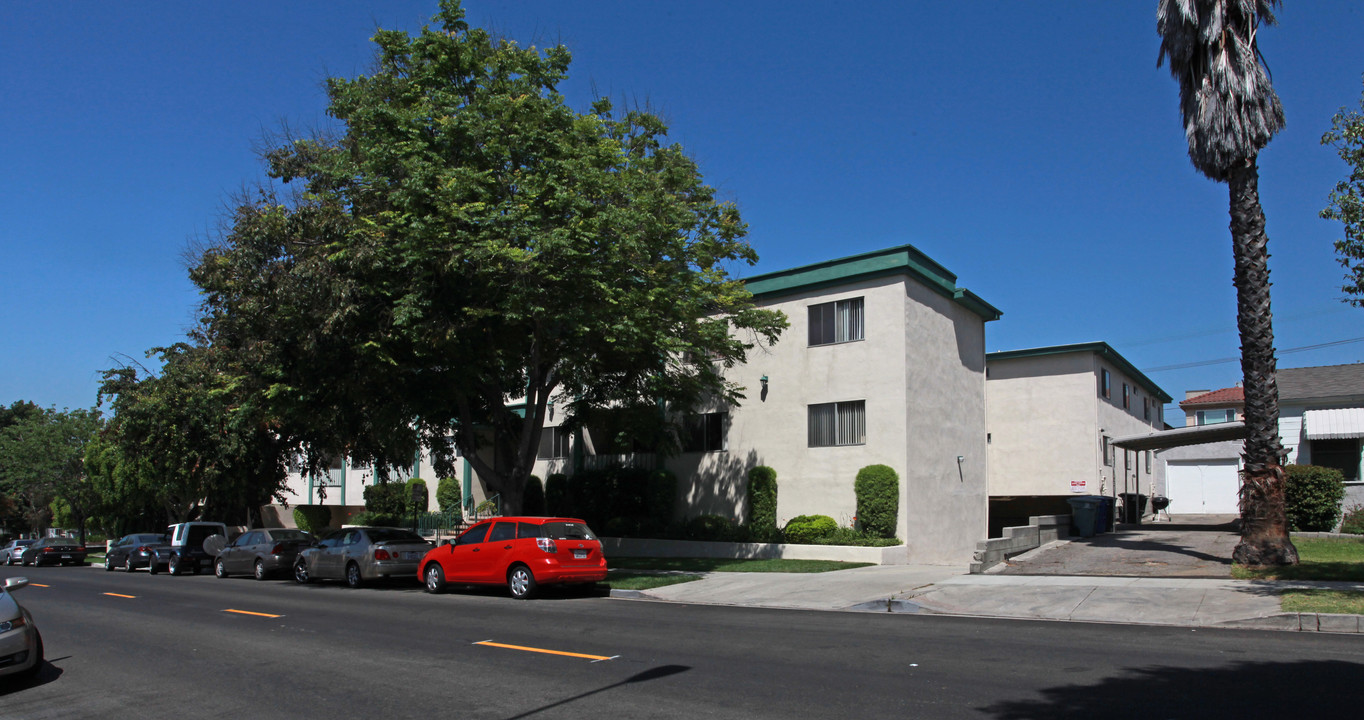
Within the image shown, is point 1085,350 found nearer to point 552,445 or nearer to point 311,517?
point 552,445

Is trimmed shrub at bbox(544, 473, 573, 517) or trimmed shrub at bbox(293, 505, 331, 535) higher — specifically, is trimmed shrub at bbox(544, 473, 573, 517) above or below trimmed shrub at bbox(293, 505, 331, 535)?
above

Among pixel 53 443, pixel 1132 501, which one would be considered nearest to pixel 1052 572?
pixel 1132 501

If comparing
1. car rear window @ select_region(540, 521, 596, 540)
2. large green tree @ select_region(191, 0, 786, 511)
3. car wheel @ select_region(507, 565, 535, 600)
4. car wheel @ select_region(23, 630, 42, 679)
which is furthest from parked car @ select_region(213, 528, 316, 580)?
car wheel @ select_region(23, 630, 42, 679)

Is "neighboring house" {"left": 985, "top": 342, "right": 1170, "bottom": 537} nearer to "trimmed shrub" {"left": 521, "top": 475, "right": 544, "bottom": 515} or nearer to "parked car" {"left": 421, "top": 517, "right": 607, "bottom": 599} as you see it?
"trimmed shrub" {"left": 521, "top": 475, "right": 544, "bottom": 515}

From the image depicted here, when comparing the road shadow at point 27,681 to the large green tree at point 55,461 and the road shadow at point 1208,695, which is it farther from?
the large green tree at point 55,461

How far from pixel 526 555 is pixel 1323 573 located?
1342 cm

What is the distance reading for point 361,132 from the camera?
60.2 feet

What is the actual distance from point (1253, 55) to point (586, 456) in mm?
22290

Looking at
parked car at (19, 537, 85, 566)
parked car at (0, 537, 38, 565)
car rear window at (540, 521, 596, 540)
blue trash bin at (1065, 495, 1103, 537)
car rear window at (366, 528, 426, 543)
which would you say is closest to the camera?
car rear window at (540, 521, 596, 540)

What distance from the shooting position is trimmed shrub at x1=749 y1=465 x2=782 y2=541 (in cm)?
2520

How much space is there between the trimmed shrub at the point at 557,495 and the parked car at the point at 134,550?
41.8ft

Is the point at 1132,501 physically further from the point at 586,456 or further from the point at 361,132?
the point at 361,132

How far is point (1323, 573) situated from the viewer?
46.8 ft

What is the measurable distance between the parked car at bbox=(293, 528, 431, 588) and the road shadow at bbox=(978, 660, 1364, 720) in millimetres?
16310
